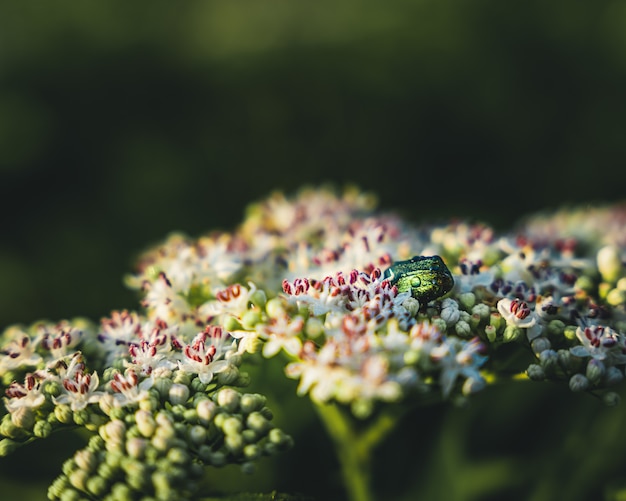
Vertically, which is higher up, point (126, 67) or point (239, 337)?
point (126, 67)

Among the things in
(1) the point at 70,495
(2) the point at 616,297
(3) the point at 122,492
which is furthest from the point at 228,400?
(2) the point at 616,297

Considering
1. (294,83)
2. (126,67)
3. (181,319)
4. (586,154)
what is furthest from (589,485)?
(126,67)

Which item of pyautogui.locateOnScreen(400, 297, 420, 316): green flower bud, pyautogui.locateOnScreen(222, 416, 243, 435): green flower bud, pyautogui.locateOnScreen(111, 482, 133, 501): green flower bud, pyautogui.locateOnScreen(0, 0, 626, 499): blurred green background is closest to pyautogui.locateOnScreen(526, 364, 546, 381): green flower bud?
pyautogui.locateOnScreen(400, 297, 420, 316): green flower bud

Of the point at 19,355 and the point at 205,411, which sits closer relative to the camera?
the point at 205,411

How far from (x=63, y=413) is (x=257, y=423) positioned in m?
0.52

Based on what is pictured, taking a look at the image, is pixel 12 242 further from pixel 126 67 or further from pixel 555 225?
pixel 555 225

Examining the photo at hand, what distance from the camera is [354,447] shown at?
82.2 inches

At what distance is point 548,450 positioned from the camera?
2396 millimetres

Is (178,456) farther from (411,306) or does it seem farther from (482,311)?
(482,311)

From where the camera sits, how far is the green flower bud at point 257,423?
1588mm

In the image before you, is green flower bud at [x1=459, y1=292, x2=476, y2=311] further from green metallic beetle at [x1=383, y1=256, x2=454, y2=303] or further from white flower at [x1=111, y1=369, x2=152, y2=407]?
white flower at [x1=111, y1=369, x2=152, y2=407]

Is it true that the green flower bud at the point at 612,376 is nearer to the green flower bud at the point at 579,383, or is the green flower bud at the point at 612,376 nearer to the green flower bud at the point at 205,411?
the green flower bud at the point at 579,383

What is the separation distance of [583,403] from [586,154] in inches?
96.3

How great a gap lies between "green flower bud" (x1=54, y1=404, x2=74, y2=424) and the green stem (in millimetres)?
764
